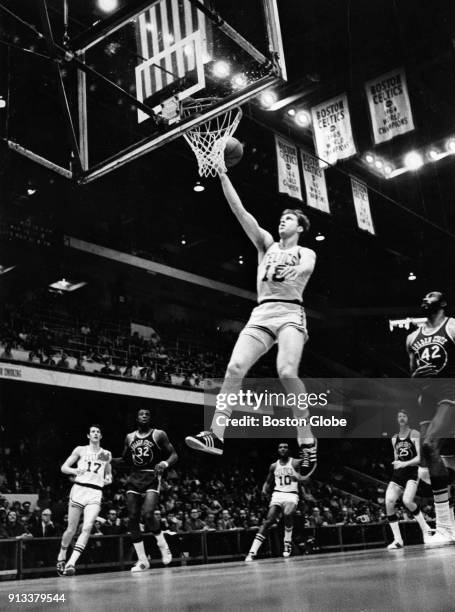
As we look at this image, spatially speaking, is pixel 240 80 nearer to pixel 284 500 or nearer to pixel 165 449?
pixel 165 449

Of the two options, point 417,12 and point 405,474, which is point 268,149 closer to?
point 417,12

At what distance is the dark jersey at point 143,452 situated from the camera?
961 cm

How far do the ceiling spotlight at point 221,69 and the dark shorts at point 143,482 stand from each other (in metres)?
5.38

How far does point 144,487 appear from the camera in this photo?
955 cm

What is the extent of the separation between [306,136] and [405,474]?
1137cm

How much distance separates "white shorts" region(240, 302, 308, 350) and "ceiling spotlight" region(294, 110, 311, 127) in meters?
13.8

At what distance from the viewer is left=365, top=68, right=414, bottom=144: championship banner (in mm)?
14289

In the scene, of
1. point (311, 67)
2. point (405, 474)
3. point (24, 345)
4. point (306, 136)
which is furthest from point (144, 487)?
point (306, 136)

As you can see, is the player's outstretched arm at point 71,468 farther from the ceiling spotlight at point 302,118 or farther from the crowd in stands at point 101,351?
the ceiling spotlight at point 302,118

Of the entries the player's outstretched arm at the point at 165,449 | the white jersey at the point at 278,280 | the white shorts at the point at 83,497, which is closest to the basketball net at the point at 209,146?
the white jersey at the point at 278,280

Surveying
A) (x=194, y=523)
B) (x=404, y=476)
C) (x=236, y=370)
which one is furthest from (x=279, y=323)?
(x=194, y=523)

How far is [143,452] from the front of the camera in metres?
9.66

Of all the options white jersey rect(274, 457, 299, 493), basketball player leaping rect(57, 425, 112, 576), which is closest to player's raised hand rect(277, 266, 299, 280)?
basketball player leaping rect(57, 425, 112, 576)

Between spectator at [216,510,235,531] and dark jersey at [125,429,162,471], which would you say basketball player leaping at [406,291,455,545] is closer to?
dark jersey at [125,429,162,471]
